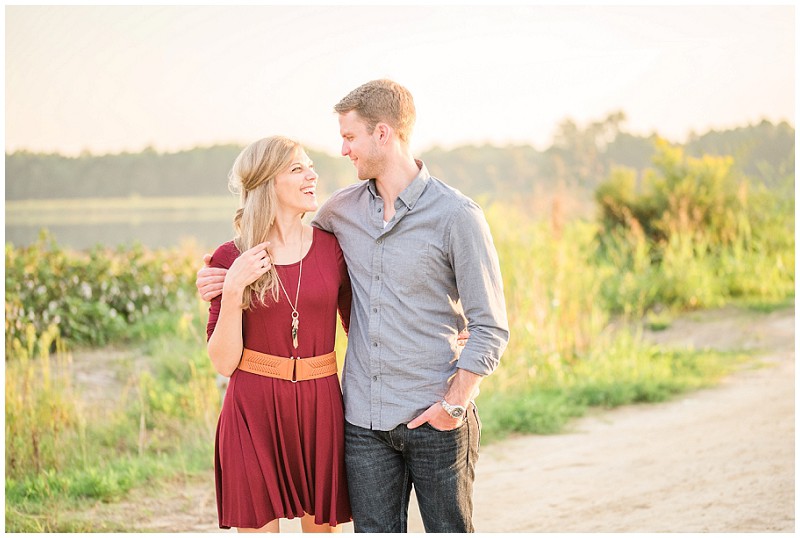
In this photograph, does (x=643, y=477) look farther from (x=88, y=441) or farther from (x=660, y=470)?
(x=88, y=441)

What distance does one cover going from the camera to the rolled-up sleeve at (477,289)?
2.55m

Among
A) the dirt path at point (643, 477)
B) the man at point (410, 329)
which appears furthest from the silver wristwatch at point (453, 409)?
the dirt path at point (643, 477)

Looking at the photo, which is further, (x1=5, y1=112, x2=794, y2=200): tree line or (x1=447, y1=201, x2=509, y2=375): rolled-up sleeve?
(x1=5, y1=112, x2=794, y2=200): tree line

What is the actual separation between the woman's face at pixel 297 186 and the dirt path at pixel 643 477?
6.68 feet

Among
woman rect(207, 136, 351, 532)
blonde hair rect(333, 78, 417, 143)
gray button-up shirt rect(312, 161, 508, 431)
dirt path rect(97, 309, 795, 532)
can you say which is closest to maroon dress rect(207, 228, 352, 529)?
woman rect(207, 136, 351, 532)

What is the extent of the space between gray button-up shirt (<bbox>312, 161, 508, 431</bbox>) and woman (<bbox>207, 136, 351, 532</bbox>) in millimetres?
121

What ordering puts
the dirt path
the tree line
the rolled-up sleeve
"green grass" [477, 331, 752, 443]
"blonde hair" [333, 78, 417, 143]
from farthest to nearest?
the tree line, "green grass" [477, 331, 752, 443], the dirt path, "blonde hair" [333, 78, 417, 143], the rolled-up sleeve

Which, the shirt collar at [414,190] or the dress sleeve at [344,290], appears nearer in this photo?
the shirt collar at [414,190]

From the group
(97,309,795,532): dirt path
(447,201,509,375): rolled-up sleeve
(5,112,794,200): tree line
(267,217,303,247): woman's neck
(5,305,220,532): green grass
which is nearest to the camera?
(447,201,509,375): rolled-up sleeve

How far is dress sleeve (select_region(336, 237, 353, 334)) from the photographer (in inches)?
111

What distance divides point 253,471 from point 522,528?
186 cm

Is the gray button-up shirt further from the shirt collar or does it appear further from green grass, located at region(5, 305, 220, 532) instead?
green grass, located at region(5, 305, 220, 532)

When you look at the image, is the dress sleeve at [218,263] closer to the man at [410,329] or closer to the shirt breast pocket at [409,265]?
the man at [410,329]

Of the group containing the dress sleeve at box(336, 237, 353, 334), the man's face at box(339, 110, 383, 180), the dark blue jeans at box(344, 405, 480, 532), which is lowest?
the dark blue jeans at box(344, 405, 480, 532)
